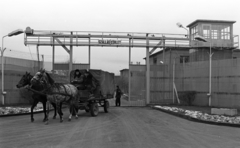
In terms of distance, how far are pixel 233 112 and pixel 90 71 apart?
28.1 ft

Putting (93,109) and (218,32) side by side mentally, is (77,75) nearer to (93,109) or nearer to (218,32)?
(93,109)

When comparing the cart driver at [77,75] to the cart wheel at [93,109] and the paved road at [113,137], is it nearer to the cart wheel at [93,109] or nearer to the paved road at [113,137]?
the cart wheel at [93,109]

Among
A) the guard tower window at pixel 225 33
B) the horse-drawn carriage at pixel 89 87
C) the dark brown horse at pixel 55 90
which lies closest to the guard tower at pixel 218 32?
the guard tower window at pixel 225 33

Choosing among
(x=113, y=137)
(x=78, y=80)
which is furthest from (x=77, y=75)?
(x=113, y=137)

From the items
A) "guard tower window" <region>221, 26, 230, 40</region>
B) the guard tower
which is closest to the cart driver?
the guard tower

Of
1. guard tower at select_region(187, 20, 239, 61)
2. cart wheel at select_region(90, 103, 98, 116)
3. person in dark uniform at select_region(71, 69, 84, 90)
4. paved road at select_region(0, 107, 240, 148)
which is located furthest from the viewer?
guard tower at select_region(187, 20, 239, 61)

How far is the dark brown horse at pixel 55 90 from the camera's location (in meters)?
11.2

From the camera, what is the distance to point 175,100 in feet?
75.2

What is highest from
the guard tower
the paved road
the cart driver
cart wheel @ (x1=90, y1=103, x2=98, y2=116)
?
the guard tower

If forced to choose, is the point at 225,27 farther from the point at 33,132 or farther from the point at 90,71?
the point at 33,132

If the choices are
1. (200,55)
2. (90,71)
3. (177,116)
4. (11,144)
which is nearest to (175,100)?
(200,55)

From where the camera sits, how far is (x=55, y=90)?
38.9 ft

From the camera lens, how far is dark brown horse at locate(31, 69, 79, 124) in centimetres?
1118

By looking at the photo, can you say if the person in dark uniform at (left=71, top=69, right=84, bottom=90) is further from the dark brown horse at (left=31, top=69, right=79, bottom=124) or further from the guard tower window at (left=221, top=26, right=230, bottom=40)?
the guard tower window at (left=221, top=26, right=230, bottom=40)
